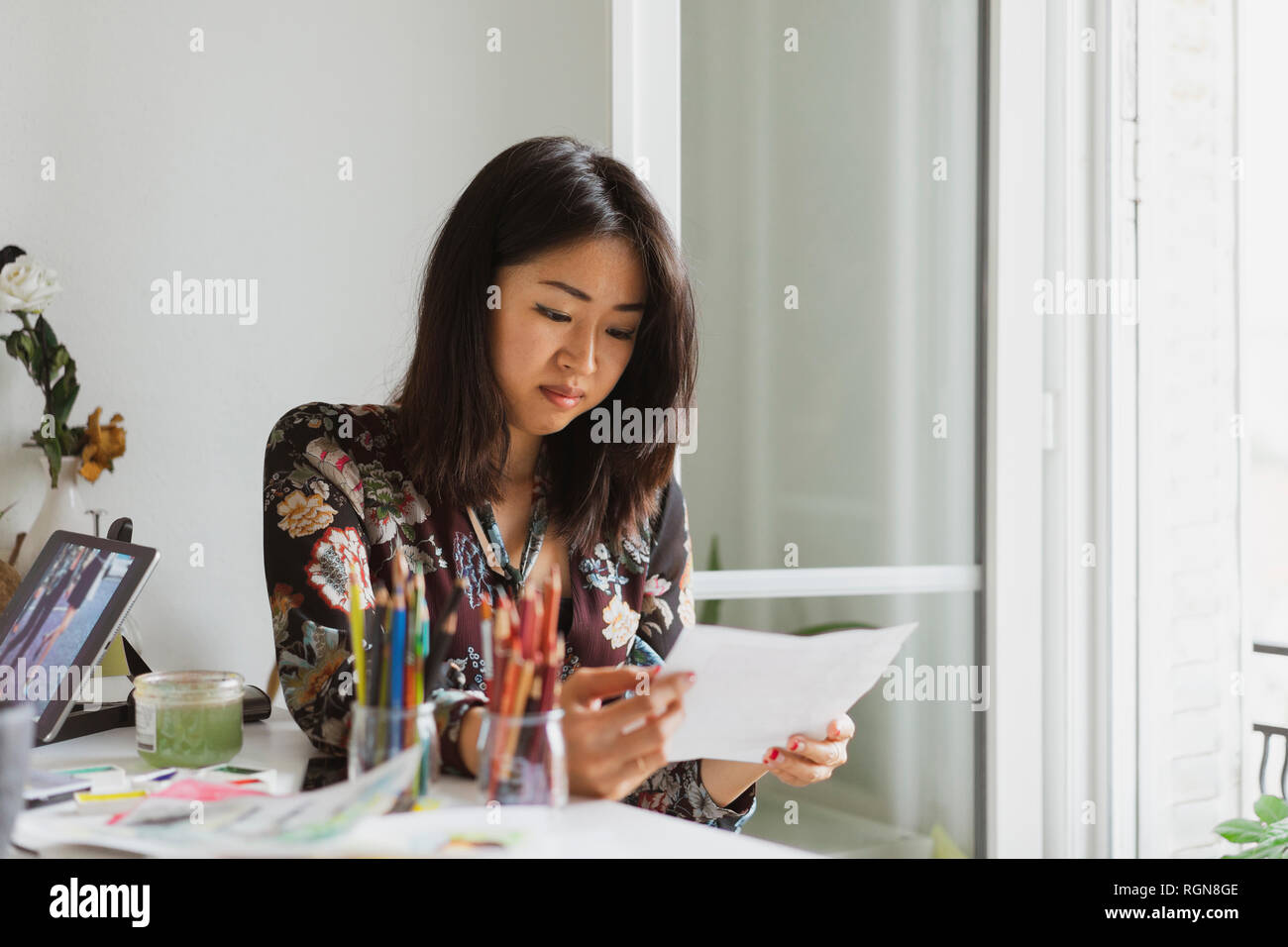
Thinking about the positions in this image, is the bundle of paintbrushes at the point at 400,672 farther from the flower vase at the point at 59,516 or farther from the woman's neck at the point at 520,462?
the flower vase at the point at 59,516

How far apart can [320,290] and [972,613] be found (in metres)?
1.54

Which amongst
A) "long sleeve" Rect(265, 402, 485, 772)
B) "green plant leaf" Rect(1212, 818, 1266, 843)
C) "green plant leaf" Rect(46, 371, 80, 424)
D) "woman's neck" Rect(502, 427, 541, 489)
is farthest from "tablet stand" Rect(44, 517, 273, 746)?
"green plant leaf" Rect(1212, 818, 1266, 843)

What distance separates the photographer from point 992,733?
2.37 meters

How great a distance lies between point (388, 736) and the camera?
2.75 feet

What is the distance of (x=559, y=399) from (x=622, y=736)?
63 cm

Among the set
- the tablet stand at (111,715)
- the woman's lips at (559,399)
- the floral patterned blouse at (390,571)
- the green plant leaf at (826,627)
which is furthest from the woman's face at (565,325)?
the green plant leaf at (826,627)

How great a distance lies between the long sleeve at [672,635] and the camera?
1328mm

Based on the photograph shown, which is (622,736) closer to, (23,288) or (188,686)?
(188,686)

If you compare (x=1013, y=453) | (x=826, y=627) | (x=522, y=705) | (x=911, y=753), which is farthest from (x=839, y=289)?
(x=522, y=705)

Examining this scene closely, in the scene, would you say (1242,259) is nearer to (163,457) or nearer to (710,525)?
(710,525)

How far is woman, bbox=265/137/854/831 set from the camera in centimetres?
134

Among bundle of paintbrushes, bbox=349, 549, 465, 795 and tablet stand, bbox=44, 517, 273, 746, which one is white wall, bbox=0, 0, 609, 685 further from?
bundle of paintbrushes, bbox=349, 549, 465, 795

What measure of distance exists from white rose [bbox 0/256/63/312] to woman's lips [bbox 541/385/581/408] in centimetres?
109
